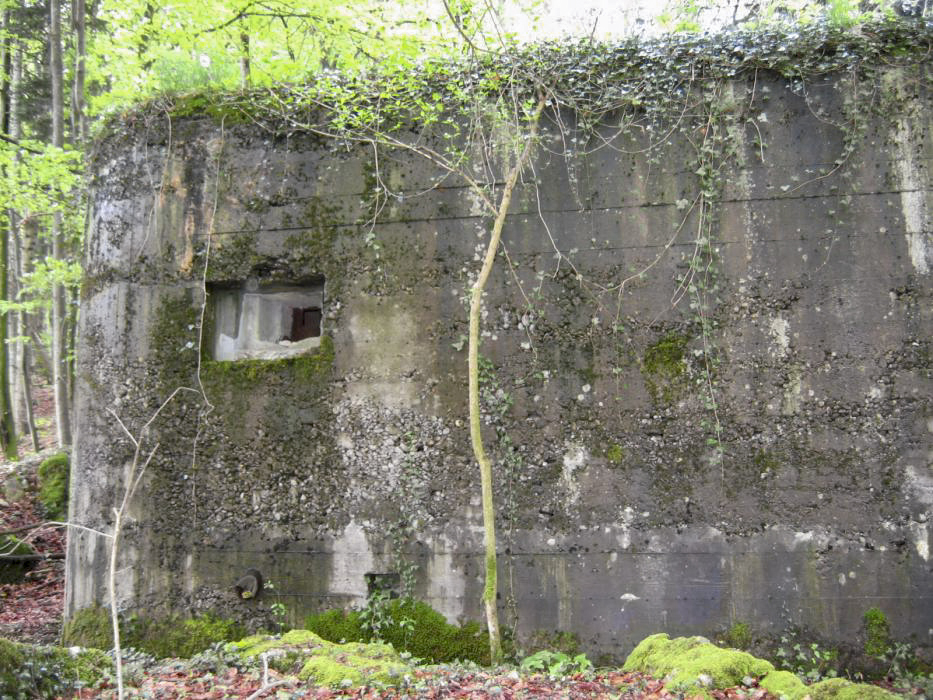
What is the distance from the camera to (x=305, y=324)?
19.7 ft

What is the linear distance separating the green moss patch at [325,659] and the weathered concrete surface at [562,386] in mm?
800

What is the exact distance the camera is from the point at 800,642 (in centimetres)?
455

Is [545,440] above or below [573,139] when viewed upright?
below

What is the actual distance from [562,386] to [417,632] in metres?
2.08

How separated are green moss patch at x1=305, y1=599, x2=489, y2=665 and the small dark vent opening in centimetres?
233

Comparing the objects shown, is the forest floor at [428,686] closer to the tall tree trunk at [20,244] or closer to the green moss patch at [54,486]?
the green moss patch at [54,486]

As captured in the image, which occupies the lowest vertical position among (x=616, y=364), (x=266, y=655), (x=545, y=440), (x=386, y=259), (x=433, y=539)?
(x=266, y=655)

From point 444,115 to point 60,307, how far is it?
317 inches

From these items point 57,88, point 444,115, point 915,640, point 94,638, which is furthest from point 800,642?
point 57,88

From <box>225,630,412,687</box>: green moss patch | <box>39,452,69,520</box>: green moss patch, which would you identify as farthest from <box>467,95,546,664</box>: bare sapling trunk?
<box>39,452,69,520</box>: green moss patch

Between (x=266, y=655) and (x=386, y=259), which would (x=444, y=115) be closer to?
(x=386, y=259)

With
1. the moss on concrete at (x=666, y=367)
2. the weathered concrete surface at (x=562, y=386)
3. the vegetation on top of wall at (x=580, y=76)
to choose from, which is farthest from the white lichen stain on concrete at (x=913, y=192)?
the moss on concrete at (x=666, y=367)

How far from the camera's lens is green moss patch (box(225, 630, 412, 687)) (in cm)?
350

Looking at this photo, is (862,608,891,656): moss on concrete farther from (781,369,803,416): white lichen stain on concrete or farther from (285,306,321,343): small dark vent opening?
(285,306,321,343): small dark vent opening
